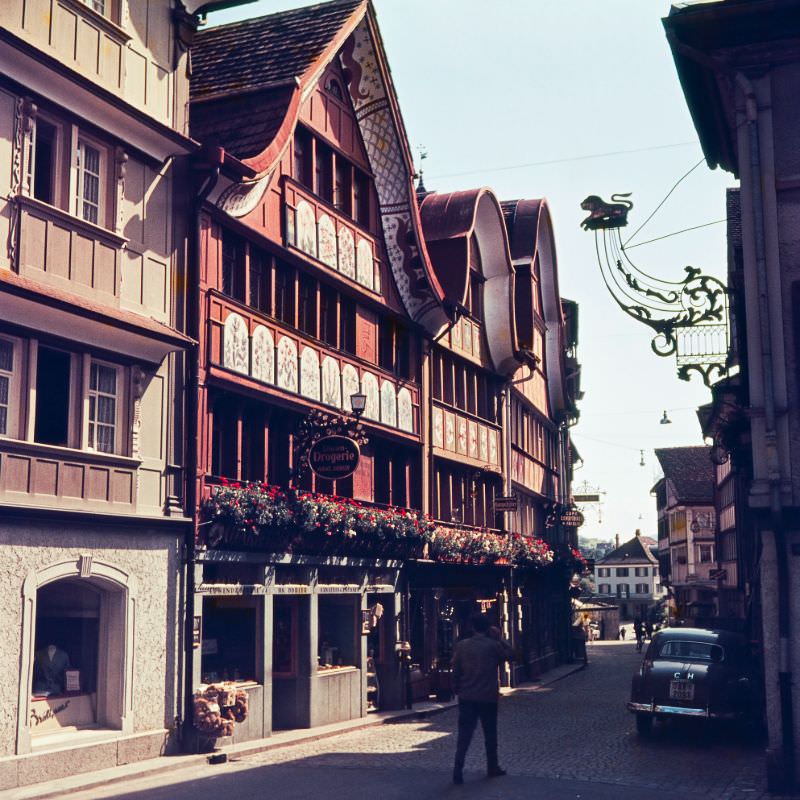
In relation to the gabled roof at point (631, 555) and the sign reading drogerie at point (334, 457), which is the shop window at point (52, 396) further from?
Answer: the gabled roof at point (631, 555)

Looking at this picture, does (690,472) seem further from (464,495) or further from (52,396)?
(52,396)

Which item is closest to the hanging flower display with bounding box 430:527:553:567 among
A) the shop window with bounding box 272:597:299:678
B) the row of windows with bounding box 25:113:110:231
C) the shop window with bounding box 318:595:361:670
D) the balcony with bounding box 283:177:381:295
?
the shop window with bounding box 318:595:361:670

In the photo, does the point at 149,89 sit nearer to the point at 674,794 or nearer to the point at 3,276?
the point at 3,276

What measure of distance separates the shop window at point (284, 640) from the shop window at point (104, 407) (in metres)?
5.83

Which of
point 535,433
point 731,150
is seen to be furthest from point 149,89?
point 535,433

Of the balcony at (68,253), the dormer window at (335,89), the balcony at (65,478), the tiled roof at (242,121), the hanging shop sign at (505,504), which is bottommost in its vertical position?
the balcony at (65,478)

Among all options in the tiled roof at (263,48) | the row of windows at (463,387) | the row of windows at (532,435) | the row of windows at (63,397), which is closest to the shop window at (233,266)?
the tiled roof at (263,48)

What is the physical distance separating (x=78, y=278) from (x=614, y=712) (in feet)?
48.2

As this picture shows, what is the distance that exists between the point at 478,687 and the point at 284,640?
8049mm

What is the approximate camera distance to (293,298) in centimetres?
2183

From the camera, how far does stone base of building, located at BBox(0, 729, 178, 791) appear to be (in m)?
13.9

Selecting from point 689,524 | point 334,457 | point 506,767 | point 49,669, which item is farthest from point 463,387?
point 689,524

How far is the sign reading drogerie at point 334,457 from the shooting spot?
2011cm

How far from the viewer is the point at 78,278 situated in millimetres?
15758
